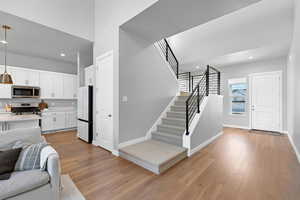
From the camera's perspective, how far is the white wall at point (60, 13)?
8.67 ft

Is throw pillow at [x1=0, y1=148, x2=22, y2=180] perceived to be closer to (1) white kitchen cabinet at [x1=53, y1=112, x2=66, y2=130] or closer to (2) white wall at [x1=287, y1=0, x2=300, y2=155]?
(1) white kitchen cabinet at [x1=53, y1=112, x2=66, y2=130]

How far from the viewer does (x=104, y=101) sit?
3.40m

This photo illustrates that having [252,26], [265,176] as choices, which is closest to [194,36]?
[252,26]

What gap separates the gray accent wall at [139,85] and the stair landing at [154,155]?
349 millimetres

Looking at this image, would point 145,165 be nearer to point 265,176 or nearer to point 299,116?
point 265,176

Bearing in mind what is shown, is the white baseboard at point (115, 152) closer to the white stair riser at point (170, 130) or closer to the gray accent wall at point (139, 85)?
the gray accent wall at point (139, 85)

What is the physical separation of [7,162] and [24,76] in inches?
177

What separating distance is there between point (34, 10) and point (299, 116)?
6011mm

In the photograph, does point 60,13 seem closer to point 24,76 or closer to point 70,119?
point 24,76

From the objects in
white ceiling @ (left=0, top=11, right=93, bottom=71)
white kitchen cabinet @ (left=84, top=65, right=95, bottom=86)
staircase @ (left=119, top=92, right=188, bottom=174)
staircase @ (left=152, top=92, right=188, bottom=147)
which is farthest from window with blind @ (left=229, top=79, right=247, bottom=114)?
white ceiling @ (left=0, top=11, right=93, bottom=71)

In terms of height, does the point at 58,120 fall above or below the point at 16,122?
below

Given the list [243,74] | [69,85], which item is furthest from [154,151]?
[243,74]

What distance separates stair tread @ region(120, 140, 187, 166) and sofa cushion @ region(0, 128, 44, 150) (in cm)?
157

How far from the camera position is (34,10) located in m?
2.81
